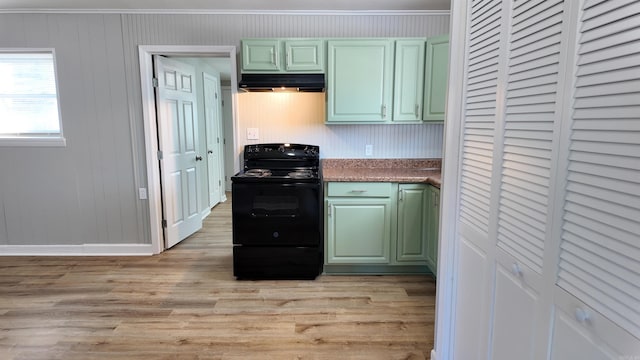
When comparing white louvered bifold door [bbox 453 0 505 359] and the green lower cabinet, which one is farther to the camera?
the green lower cabinet

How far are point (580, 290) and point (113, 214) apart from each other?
3.68 metres

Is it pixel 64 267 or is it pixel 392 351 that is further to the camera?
pixel 64 267

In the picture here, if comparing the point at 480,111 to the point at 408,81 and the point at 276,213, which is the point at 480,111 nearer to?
the point at 408,81

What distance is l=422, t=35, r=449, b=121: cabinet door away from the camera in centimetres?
281

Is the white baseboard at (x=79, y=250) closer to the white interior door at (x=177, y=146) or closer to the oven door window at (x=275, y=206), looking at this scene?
the white interior door at (x=177, y=146)

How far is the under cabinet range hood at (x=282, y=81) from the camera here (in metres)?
2.87

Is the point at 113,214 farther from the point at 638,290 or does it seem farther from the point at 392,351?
the point at 638,290

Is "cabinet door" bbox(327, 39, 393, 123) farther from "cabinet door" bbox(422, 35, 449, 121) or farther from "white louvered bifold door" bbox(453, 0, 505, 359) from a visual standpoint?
"white louvered bifold door" bbox(453, 0, 505, 359)

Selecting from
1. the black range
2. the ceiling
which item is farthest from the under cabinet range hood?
the black range

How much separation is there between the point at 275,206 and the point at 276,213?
6 centimetres

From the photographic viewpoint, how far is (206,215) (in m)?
4.83

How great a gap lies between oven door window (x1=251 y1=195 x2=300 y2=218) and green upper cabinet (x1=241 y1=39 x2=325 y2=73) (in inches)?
42.7

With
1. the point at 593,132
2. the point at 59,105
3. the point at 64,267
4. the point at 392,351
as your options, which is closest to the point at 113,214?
the point at 64,267

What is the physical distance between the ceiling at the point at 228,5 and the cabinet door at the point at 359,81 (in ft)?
1.13
